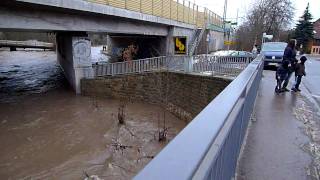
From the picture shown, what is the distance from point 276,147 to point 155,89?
57.2 feet

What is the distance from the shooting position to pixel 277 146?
5191mm

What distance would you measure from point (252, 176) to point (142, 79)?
18883 millimetres

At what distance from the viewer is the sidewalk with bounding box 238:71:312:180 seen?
13.5 feet

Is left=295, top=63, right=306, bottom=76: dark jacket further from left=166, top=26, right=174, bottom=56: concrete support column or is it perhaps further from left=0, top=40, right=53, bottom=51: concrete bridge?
left=0, top=40, right=53, bottom=51: concrete bridge

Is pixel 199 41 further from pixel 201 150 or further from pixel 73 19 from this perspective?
pixel 201 150

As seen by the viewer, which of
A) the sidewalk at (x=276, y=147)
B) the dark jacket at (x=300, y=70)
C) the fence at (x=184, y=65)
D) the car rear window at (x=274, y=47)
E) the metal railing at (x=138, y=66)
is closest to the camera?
the sidewalk at (x=276, y=147)

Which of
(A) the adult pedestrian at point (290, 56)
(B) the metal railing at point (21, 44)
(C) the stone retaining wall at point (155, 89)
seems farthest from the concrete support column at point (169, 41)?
(B) the metal railing at point (21, 44)

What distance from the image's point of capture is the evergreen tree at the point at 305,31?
6656 cm

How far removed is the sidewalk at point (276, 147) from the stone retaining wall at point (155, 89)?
39.4 ft

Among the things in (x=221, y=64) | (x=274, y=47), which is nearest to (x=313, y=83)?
(x=221, y=64)

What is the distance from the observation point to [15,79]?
94.0 feet

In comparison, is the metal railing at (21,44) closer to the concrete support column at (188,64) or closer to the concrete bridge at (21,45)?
the concrete bridge at (21,45)

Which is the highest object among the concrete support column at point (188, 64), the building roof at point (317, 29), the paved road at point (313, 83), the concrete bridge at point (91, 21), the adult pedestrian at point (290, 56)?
the building roof at point (317, 29)

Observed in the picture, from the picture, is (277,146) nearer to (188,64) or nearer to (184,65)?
(188,64)
